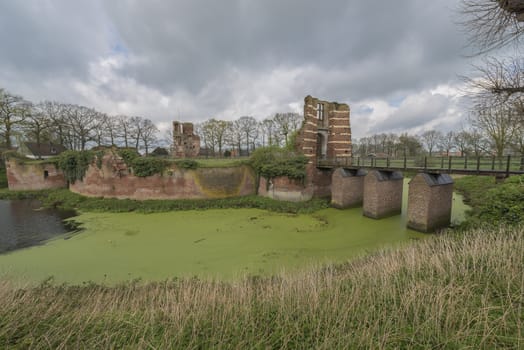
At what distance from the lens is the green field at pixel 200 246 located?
5.68 m

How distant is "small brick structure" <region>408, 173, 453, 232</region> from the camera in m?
7.95

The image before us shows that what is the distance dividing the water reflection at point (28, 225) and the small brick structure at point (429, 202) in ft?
49.5

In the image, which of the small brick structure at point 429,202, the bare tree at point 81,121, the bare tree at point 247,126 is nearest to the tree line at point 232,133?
the bare tree at point 247,126

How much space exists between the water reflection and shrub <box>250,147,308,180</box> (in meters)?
10.3

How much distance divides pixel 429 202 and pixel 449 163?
1.77 metres

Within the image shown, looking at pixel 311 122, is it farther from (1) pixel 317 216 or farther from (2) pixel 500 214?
(2) pixel 500 214

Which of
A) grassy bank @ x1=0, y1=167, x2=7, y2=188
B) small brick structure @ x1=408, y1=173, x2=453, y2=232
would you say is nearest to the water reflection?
grassy bank @ x1=0, y1=167, x2=7, y2=188

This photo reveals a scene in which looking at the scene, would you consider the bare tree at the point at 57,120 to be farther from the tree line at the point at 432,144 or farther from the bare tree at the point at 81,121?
the tree line at the point at 432,144

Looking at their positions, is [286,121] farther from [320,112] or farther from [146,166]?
[146,166]

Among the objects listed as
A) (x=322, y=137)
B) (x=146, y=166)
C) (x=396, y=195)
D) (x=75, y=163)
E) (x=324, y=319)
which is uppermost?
(x=322, y=137)

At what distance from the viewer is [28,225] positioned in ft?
32.0

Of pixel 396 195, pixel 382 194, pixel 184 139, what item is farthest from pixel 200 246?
pixel 184 139

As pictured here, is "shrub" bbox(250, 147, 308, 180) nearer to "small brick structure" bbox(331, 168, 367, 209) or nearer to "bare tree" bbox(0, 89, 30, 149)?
"small brick structure" bbox(331, 168, 367, 209)

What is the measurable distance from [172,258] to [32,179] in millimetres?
19964
